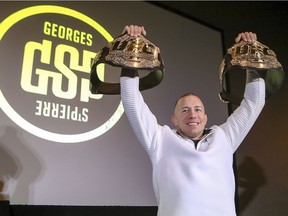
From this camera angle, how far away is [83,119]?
1.43 meters

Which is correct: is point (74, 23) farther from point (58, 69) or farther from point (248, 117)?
point (248, 117)

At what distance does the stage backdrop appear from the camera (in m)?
1.28

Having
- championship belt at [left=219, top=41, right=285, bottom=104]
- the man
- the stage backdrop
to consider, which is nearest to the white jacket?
the man

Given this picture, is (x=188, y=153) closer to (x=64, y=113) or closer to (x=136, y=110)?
(x=136, y=110)

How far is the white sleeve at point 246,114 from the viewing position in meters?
1.01

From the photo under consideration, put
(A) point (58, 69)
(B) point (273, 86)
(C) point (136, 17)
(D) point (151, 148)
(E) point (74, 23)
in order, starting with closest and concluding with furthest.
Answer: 1. (D) point (151, 148)
2. (B) point (273, 86)
3. (A) point (58, 69)
4. (E) point (74, 23)
5. (C) point (136, 17)

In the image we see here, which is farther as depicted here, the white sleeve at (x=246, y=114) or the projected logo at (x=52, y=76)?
the projected logo at (x=52, y=76)

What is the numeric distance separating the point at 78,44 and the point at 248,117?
2.73 ft

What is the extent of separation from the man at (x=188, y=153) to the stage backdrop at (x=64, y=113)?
21.1 inches

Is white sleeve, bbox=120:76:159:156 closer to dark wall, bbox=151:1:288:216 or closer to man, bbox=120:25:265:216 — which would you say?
man, bbox=120:25:265:216

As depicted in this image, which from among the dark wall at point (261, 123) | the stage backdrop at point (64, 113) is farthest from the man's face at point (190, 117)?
the dark wall at point (261, 123)

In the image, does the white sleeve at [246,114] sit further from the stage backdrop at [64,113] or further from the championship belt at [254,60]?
the stage backdrop at [64,113]

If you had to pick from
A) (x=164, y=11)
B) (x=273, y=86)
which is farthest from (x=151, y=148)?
(x=164, y=11)

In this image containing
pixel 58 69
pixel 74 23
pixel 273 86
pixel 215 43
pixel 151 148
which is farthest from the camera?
pixel 215 43
